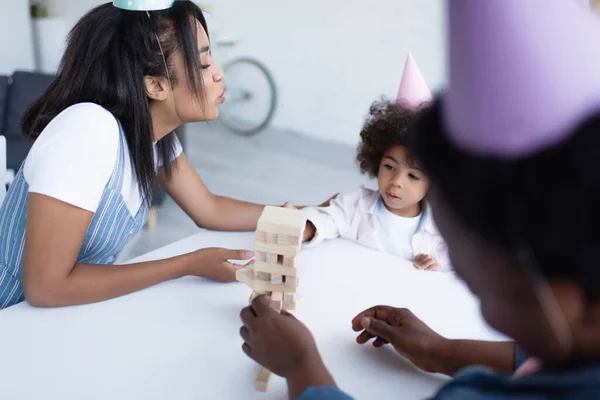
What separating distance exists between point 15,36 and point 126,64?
3302mm

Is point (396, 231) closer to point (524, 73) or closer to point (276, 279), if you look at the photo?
point (276, 279)

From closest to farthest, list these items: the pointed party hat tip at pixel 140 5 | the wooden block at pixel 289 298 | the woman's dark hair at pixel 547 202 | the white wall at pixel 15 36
Answer: the woman's dark hair at pixel 547 202
the wooden block at pixel 289 298
the pointed party hat tip at pixel 140 5
the white wall at pixel 15 36

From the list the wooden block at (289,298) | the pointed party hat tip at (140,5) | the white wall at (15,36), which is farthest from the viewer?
the white wall at (15,36)

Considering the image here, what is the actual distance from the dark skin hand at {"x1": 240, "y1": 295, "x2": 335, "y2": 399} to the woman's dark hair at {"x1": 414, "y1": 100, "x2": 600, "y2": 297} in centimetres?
33

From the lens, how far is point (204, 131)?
4922mm

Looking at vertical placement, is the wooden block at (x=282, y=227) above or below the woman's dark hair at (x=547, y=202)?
below

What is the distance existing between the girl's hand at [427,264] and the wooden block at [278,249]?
1.46 feet

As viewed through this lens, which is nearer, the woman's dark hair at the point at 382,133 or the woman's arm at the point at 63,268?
the woman's arm at the point at 63,268

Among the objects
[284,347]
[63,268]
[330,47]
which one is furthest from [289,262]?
[330,47]

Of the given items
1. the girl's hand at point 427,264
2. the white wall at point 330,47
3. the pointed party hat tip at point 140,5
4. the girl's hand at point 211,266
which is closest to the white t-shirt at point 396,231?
the girl's hand at point 427,264

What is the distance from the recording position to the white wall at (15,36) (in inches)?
158

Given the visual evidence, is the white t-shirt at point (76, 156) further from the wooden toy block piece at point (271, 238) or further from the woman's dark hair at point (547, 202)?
the woman's dark hair at point (547, 202)

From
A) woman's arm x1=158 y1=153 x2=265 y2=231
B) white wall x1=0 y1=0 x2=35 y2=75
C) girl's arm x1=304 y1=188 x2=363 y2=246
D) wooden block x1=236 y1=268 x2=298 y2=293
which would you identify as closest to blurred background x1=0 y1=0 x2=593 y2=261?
white wall x1=0 y1=0 x2=35 y2=75

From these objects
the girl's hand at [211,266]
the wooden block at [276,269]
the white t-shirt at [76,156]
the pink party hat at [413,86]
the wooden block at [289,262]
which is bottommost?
the girl's hand at [211,266]
